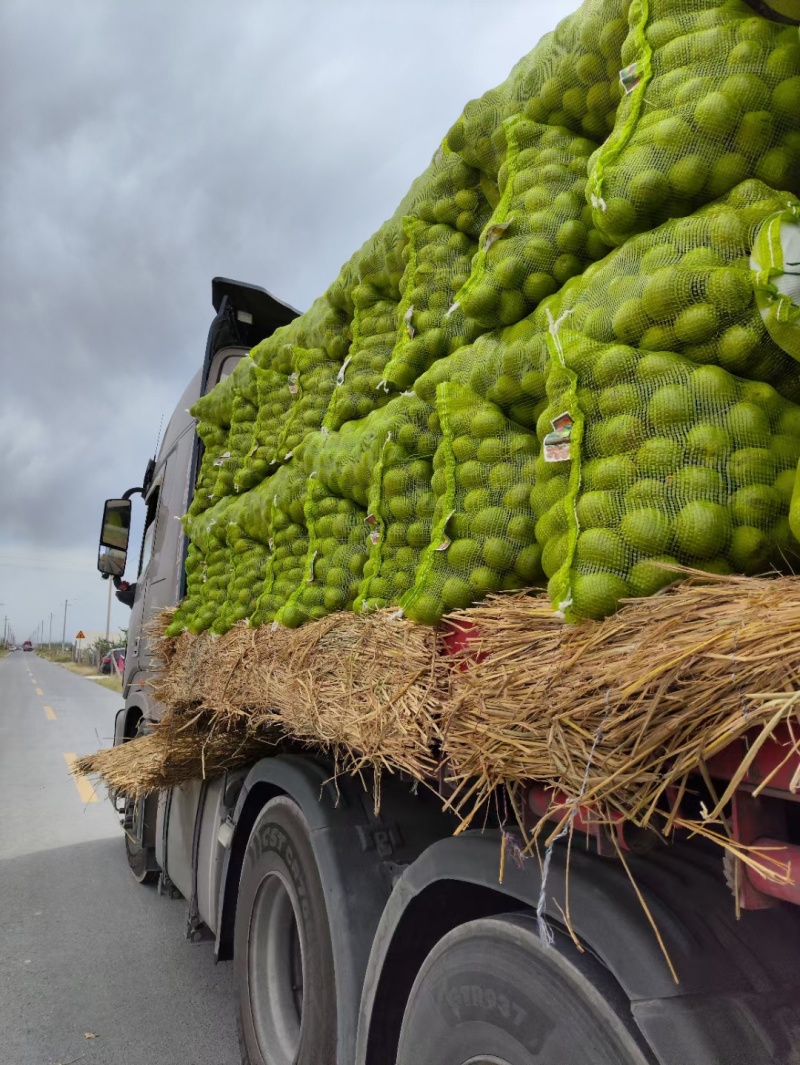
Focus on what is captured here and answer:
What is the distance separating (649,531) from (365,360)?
7.27 feet

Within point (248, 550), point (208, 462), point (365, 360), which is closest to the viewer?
point (365, 360)

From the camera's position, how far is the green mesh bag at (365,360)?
11.2ft

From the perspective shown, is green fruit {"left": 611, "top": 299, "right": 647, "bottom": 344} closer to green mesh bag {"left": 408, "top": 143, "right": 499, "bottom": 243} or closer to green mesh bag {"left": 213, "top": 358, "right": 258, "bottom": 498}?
green mesh bag {"left": 408, "top": 143, "right": 499, "bottom": 243}

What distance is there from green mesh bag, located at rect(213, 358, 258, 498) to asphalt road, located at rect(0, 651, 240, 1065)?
2979 millimetres

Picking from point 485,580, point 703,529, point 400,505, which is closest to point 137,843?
point 400,505

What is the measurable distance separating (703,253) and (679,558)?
0.70 metres

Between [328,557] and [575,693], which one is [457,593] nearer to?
[575,693]

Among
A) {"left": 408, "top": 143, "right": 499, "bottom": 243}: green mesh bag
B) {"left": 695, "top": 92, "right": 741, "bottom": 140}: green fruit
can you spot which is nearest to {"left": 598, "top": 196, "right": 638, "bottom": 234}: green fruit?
{"left": 695, "top": 92, "right": 741, "bottom": 140}: green fruit

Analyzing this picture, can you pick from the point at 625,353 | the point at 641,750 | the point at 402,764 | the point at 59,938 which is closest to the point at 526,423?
the point at 625,353

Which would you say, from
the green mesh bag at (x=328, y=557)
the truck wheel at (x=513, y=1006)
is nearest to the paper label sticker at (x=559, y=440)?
the truck wheel at (x=513, y=1006)

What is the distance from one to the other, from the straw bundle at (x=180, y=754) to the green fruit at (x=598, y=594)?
2.21m

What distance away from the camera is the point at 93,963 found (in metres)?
4.74

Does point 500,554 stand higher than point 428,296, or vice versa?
point 428,296

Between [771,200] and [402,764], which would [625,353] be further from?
[402,764]
